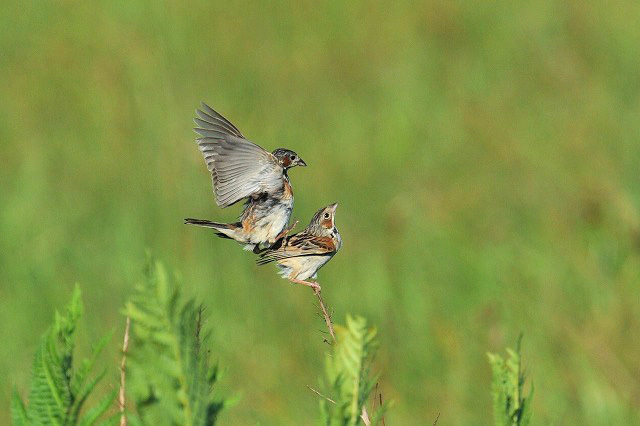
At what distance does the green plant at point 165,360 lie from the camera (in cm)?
115

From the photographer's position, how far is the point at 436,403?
22.0 feet

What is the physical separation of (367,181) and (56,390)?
7.83m

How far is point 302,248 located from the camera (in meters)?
3.31

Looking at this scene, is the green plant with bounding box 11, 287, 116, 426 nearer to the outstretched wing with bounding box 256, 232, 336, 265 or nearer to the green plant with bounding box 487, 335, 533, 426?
the green plant with bounding box 487, 335, 533, 426

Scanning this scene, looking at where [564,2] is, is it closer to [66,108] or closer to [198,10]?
[198,10]

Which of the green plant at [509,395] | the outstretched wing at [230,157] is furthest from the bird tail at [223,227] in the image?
the green plant at [509,395]

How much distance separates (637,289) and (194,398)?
6.52m

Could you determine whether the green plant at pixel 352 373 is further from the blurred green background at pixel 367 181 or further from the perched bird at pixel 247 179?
the blurred green background at pixel 367 181

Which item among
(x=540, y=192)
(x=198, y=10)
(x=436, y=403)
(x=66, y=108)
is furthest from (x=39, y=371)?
(x=198, y=10)

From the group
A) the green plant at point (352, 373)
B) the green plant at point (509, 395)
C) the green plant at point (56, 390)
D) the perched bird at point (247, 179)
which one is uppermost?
the green plant at point (352, 373)

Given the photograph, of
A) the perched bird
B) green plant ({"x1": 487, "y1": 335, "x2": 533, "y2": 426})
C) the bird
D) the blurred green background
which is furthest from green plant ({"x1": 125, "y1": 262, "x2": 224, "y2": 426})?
the blurred green background

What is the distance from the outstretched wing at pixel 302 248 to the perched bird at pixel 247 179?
0.14 feet

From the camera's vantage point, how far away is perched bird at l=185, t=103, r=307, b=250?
297 centimetres

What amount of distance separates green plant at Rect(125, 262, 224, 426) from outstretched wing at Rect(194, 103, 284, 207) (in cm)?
174
